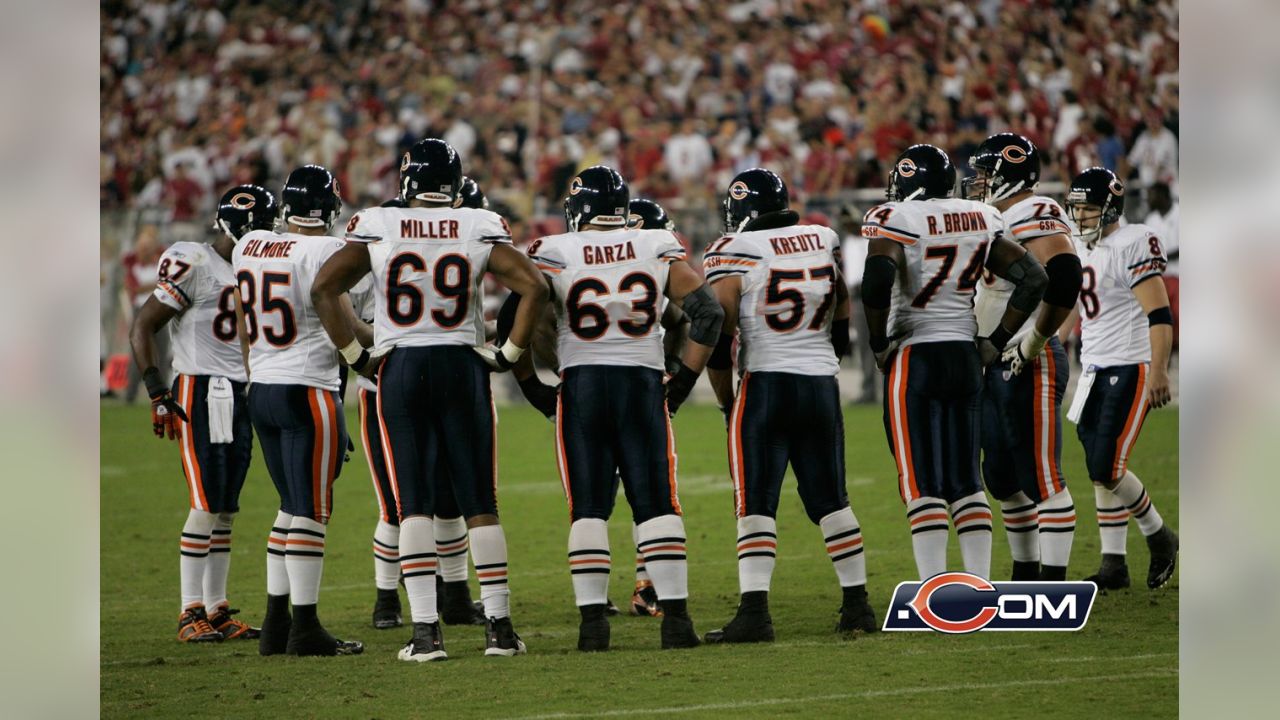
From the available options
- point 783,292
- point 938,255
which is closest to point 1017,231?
point 938,255

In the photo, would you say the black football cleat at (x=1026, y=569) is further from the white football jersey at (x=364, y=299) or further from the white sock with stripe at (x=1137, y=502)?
the white football jersey at (x=364, y=299)

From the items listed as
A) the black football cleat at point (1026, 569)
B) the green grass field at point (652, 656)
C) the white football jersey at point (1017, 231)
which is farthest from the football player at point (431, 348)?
the black football cleat at point (1026, 569)

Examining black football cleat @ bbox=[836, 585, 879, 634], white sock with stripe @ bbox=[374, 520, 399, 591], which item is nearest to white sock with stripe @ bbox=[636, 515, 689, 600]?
black football cleat @ bbox=[836, 585, 879, 634]

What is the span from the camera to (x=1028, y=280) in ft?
19.5

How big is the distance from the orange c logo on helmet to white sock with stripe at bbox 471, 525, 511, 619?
2.70m

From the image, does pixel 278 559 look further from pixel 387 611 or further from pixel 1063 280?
pixel 1063 280

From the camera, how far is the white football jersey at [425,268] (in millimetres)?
5551

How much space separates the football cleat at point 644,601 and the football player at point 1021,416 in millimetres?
1581

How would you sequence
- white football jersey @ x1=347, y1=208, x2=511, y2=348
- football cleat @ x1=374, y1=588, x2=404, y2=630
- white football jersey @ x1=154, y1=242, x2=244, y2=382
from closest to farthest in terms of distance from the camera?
white football jersey @ x1=347, y1=208, x2=511, y2=348 < white football jersey @ x1=154, y1=242, x2=244, y2=382 < football cleat @ x1=374, y1=588, x2=404, y2=630

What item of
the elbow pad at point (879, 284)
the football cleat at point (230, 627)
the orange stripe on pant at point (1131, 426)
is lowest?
the football cleat at point (230, 627)

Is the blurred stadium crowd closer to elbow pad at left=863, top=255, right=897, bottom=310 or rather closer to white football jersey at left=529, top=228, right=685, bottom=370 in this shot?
elbow pad at left=863, top=255, right=897, bottom=310

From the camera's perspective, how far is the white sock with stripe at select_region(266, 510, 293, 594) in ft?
19.5
